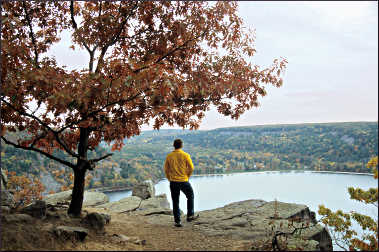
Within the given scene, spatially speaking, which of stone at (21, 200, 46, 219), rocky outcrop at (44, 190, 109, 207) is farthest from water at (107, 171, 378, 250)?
stone at (21, 200, 46, 219)

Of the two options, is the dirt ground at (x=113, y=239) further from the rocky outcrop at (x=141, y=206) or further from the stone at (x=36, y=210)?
the rocky outcrop at (x=141, y=206)

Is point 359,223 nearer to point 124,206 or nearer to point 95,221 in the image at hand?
point 95,221

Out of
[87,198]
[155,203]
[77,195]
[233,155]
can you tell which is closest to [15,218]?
[77,195]

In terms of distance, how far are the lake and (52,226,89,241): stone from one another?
2232cm

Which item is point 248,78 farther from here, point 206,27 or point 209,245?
point 209,245

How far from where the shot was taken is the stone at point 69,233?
4871 millimetres

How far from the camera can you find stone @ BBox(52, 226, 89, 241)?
4871mm

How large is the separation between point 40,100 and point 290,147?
5948 centimetres

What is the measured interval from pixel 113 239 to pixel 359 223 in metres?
6.74

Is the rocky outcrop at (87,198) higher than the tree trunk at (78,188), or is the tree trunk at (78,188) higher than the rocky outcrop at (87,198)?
the tree trunk at (78,188)

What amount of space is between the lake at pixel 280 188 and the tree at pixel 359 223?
18.7 m

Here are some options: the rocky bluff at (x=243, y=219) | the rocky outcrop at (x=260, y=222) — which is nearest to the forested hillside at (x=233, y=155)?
the rocky bluff at (x=243, y=219)

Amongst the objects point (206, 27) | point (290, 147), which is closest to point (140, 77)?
point (206, 27)

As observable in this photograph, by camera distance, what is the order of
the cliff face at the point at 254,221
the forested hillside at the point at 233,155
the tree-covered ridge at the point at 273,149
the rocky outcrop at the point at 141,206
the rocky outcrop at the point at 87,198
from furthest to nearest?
the tree-covered ridge at the point at 273,149 < the forested hillside at the point at 233,155 < the rocky outcrop at the point at 87,198 < the rocky outcrop at the point at 141,206 < the cliff face at the point at 254,221
